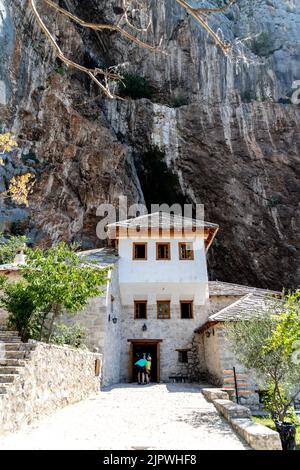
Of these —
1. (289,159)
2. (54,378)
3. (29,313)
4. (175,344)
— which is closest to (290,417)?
(54,378)

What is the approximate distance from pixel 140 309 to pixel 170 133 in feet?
53.7

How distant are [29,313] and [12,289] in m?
0.94

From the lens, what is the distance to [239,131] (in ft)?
89.7

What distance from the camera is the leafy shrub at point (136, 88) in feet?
96.3

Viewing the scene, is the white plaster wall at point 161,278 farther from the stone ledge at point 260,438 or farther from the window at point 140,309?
the stone ledge at point 260,438

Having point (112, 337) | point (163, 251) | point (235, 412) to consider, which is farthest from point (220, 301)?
point (235, 412)

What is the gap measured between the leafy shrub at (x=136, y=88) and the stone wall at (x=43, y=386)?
985 inches

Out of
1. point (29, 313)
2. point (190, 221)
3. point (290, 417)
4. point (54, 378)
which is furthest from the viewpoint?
point (190, 221)

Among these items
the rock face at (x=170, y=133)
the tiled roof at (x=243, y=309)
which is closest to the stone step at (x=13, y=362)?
the tiled roof at (x=243, y=309)

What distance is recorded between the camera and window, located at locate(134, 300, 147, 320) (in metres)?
16.0

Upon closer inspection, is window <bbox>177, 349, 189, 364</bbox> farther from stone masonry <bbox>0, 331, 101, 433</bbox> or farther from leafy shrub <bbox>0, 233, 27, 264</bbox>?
leafy shrub <bbox>0, 233, 27, 264</bbox>

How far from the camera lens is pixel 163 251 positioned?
1638cm

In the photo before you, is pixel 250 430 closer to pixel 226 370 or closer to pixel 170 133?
pixel 226 370

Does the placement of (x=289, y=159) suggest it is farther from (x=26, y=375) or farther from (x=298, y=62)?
(x=26, y=375)
